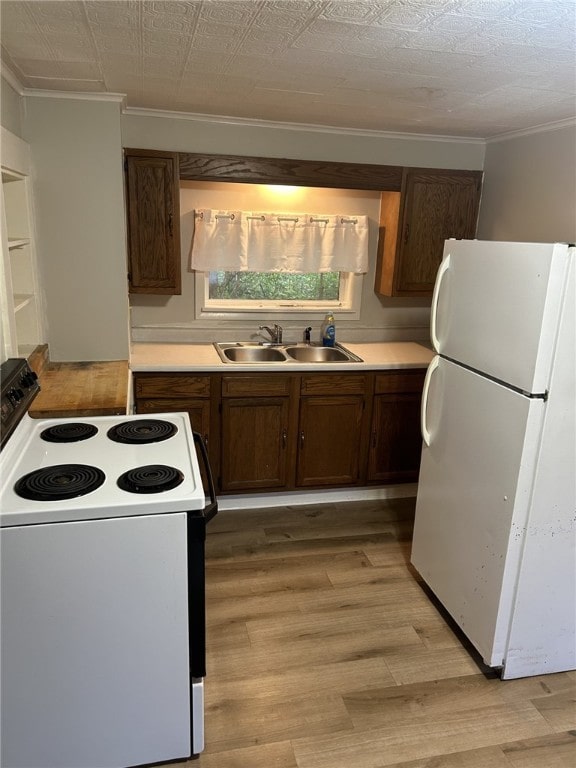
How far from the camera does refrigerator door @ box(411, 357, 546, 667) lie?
199 centimetres

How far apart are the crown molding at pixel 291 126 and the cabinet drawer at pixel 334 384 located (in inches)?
56.5

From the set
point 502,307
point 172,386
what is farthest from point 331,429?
point 502,307

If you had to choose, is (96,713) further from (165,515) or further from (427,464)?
(427,464)

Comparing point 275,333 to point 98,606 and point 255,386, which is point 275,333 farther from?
point 98,606

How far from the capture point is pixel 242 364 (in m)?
3.14

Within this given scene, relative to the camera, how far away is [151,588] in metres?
1.61

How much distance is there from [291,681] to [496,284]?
5.53 ft

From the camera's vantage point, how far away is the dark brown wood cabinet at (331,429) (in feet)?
10.7

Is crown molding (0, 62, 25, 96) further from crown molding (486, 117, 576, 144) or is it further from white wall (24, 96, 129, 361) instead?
crown molding (486, 117, 576, 144)

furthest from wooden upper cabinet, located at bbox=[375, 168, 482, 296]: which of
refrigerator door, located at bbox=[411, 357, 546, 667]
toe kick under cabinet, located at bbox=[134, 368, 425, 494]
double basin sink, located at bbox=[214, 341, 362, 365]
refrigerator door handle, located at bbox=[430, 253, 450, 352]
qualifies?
refrigerator door, located at bbox=[411, 357, 546, 667]

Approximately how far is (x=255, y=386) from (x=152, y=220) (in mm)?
1090

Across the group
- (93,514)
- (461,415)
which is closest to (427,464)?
(461,415)

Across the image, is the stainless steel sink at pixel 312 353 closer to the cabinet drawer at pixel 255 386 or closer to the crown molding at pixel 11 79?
the cabinet drawer at pixel 255 386

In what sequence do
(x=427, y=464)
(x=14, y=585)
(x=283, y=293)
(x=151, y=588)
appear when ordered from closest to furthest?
(x=14, y=585) → (x=151, y=588) → (x=427, y=464) → (x=283, y=293)
